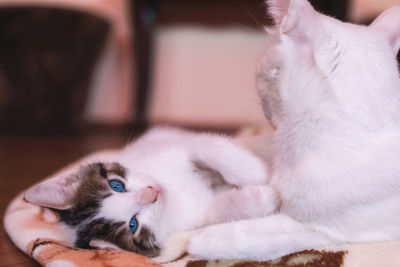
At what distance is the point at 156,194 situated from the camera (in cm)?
96

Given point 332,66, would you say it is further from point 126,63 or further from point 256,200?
point 126,63

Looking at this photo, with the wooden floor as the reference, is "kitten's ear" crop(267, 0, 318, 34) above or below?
above

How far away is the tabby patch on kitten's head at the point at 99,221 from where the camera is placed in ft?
3.11

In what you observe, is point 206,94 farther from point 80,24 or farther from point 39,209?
point 39,209

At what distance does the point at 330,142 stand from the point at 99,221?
1.80 ft

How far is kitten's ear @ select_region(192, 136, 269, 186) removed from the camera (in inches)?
39.6

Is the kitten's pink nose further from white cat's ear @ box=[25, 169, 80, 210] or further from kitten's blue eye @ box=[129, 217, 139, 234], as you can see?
white cat's ear @ box=[25, 169, 80, 210]

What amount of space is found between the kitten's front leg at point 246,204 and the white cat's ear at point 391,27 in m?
0.41

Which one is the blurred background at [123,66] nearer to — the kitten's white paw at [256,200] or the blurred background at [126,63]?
the blurred background at [126,63]

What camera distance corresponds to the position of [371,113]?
0.78 metres

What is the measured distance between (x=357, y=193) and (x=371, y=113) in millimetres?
155

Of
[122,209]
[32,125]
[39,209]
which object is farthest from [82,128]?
[122,209]

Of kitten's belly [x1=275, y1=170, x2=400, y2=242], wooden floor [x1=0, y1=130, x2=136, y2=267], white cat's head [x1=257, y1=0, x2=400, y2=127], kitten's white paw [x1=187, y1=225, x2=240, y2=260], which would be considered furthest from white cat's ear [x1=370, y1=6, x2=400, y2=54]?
wooden floor [x1=0, y1=130, x2=136, y2=267]

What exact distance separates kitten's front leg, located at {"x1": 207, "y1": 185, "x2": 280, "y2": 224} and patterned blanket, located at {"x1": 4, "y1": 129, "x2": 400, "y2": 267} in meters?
0.11
